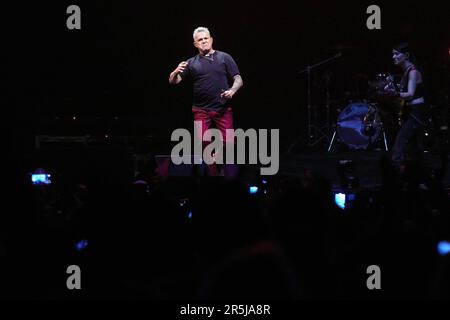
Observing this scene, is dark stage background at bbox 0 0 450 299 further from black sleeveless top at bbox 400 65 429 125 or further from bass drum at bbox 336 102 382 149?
black sleeveless top at bbox 400 65 429 125

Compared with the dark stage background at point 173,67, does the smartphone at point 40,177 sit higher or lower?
lower

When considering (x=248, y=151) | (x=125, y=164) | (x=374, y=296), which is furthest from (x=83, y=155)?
(x=374, y=296)

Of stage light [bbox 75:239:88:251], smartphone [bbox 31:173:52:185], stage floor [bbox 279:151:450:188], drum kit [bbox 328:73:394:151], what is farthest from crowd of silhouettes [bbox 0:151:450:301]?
drum kit [bbox 328:73:394:151]

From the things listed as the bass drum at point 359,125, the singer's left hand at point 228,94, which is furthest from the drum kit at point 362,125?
the singer's left hand at point 228,94

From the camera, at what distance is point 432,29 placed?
13578mm

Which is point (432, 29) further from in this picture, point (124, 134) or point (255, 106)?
point (124, 134)

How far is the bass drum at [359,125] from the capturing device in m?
13.3

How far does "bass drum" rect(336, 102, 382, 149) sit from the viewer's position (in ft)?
43.7

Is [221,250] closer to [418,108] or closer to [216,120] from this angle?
[216,120]

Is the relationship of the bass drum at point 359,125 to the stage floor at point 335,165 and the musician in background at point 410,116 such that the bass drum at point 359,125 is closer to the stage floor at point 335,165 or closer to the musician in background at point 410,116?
the stage floor at point 335,165

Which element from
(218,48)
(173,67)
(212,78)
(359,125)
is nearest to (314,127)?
(359,125)

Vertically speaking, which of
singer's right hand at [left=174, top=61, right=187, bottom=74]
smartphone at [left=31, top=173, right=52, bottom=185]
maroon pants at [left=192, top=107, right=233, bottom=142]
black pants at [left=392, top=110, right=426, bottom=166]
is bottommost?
smartphone at [left=31, top=173, right=52, bottom=185]

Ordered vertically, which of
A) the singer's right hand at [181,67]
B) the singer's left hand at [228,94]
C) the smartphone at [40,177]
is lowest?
the smartphone at [40,177]

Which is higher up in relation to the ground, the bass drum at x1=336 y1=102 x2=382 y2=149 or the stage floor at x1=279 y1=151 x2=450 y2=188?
the bass drum at x1=336 y1=102 x2=382 y2=149
